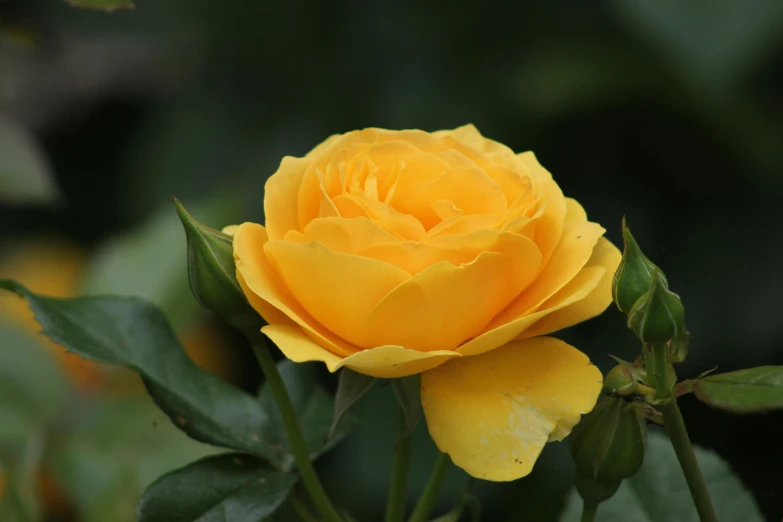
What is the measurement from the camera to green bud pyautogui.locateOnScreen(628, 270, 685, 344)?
44 centimetres

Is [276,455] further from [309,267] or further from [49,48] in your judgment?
[49,48]

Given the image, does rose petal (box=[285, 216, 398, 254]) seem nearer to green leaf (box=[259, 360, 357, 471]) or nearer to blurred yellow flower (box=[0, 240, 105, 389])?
green leaf (box=[259, 360, 357, 471])

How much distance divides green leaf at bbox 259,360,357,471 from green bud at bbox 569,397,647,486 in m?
0.18

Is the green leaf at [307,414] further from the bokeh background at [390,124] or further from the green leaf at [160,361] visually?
the bokeh background at [390,124]

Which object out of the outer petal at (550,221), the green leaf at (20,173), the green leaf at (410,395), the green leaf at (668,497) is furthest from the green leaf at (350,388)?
the green leaf at (20,173)

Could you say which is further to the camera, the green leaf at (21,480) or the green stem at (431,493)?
the green leaf at (21,480)

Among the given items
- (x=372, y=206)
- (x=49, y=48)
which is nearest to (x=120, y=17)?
(x=49, y=48)

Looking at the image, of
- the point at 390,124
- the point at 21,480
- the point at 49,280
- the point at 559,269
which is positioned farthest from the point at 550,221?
the point at 390,124

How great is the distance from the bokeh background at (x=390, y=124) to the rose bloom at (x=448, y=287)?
0.45 metres

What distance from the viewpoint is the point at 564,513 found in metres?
0.66

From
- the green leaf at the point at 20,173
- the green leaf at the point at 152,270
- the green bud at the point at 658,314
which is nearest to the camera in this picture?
the green bud at the point at 658,314

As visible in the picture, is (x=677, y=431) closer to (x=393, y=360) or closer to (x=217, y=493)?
(x=393, y=360)

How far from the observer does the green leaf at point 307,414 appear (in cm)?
64

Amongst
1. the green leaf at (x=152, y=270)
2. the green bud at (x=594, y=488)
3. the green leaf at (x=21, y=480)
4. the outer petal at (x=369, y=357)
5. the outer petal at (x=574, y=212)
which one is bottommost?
the green leaf at (x=21, y=480)
